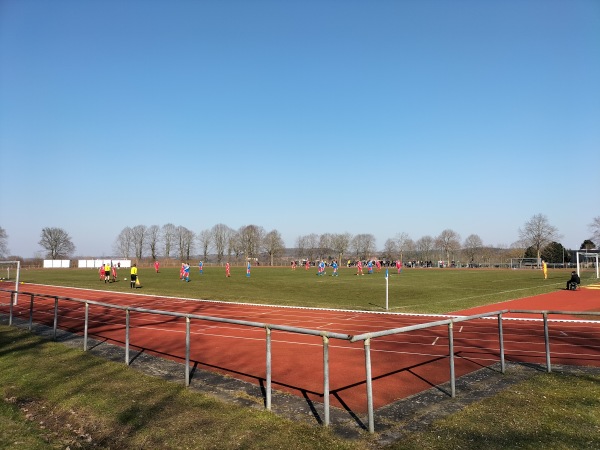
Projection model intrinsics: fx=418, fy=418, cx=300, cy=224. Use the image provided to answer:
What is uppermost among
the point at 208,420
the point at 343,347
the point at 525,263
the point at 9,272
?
the point at 9,272

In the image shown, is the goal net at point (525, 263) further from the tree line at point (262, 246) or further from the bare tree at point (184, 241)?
the bare tree at point (184, 241)

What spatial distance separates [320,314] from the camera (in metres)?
16.0

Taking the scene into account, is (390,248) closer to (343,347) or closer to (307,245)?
(307,245)

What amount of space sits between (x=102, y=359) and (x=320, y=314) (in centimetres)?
895

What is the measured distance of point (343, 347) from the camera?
33.8ft

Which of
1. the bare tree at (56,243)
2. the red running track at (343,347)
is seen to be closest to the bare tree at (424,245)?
the bare tree at (56,243)

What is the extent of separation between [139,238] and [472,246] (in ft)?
333

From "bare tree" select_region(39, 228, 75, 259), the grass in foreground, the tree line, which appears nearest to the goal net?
the tree line

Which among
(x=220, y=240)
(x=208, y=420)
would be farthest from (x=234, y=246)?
(x=208, y=420)

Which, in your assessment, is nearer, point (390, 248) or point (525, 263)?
point (525, 263)

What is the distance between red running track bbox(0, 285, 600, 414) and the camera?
23.7 feet

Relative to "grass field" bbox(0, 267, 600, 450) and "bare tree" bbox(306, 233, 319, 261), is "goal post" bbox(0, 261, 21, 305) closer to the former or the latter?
"grass field" bbox(0, 267, 600, 450)

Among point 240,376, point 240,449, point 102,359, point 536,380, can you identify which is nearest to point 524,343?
point 536,380

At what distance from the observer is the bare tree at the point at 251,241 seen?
122438 millimetres
